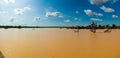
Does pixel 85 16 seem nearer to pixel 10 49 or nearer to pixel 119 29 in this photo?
pixel 119 29

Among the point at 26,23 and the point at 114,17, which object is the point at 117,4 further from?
the point at 26,23

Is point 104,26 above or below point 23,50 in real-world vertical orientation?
above

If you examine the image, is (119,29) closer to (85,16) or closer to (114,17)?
(114,17)

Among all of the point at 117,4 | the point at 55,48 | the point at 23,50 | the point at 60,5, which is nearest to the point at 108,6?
the point at 117,4

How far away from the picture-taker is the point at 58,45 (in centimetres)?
555

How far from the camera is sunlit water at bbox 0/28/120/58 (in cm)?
538

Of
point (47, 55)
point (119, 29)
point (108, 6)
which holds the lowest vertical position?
point (47, 55)

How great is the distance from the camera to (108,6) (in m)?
5.30

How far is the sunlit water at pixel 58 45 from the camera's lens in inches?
212

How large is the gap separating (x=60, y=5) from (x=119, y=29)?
1.19m

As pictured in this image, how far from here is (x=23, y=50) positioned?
5.40 meters

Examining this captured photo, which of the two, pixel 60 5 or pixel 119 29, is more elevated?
pixel 60 5

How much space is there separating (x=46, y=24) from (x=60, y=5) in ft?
1.42

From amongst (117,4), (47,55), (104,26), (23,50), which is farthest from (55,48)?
(117,4)
